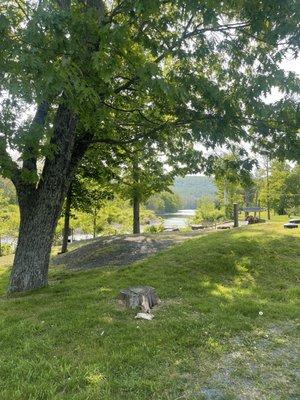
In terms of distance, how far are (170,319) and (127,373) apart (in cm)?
155

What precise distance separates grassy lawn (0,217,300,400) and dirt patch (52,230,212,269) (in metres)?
2.28

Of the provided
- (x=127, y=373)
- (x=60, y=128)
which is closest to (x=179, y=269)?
(x=60, y=128)

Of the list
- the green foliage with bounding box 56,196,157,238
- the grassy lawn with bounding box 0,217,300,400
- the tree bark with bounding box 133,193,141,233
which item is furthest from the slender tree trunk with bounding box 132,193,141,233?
the grassy lawn with bounding box 0,217,300,400

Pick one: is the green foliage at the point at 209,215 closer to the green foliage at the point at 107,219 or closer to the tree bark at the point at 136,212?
the green foliage at the point at 107,219

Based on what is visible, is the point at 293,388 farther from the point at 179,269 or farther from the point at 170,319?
the point at 179,269

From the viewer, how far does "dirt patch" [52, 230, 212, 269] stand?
1066cm

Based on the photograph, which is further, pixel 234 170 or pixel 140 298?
pixel 234 170

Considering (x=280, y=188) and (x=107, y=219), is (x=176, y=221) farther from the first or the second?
(x=107, y=219)

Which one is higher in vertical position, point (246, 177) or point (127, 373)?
point (246, 177)

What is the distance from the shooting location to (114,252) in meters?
11.7

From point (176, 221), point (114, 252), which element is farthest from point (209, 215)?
point (114, 252)

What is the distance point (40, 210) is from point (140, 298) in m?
3.09

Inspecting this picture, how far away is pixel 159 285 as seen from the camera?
7.26 m

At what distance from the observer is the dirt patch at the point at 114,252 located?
1066 cm
